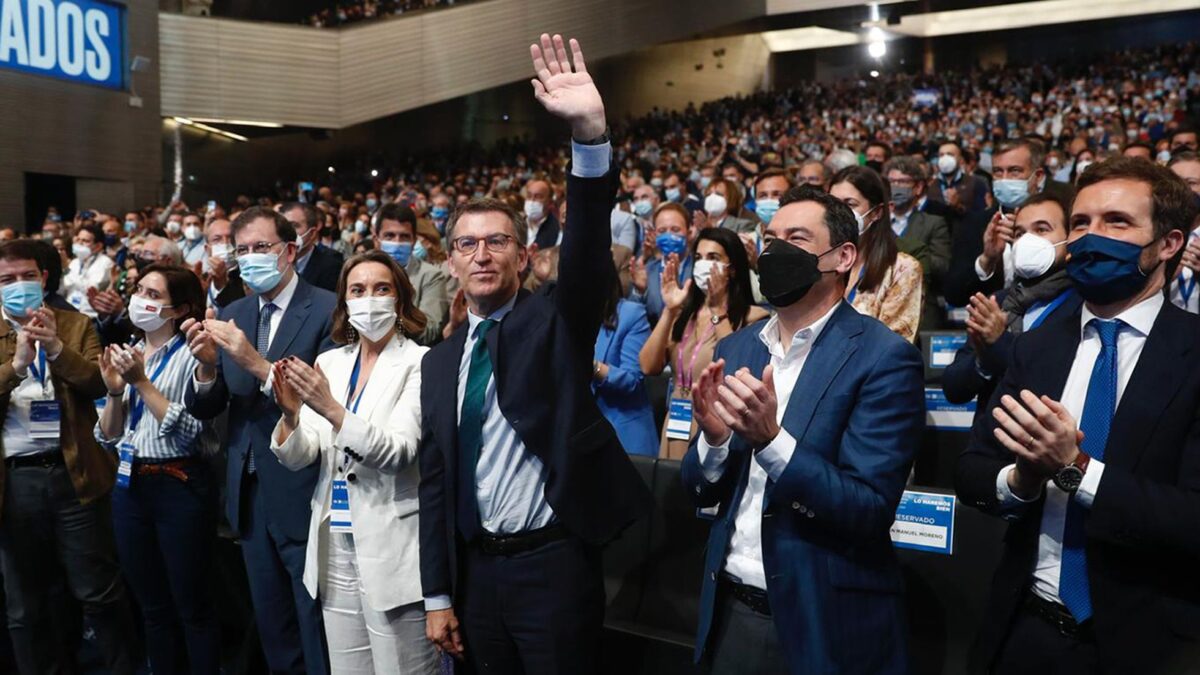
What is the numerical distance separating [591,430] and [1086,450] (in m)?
1.08

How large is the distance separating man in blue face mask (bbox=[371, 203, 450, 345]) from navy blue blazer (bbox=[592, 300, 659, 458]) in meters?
0.91

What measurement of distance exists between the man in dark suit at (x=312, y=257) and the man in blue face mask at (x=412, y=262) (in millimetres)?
258

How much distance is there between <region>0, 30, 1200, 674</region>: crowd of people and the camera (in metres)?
1.99

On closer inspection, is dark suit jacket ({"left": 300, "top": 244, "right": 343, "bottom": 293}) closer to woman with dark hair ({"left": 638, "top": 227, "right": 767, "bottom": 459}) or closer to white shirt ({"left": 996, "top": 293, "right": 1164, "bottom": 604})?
woman with dark hair ({"left": 638, "top": 227, "right": 767, "bottom": 459})

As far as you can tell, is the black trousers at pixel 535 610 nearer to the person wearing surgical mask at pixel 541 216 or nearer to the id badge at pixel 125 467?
the id badge at pixel 125 467

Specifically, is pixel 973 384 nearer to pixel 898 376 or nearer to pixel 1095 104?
A: pixel 898 376

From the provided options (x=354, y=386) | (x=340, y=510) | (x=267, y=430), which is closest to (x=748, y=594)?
(x=340, y=510)

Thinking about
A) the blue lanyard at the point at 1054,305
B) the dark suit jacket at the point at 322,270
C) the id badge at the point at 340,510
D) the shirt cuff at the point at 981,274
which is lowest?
the id badge at the point at 340,510

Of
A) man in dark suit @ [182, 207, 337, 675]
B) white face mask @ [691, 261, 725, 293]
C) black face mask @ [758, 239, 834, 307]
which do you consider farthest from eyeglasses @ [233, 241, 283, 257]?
black face mask @ [758, 239, 834, 307]

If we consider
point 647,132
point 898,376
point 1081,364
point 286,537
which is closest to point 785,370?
point 898,376

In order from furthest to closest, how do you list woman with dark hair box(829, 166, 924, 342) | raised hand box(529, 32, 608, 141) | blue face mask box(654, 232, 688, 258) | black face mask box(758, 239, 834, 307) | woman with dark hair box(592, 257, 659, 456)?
blue face mask box(654, 232, 688, 258)
woman with dark hair box(592, 257, 659, 456)
woman with dark hair box(829, 166, 924, 342)
black face mask box(758, 239, 834, 307)
raised hand box(529, 32, 608, 141)

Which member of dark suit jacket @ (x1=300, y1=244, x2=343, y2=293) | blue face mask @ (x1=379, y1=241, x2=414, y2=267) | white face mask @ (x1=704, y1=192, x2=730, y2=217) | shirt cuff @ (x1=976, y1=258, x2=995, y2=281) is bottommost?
shirt cuff @ (x1=976, y1=258, x2=995, y2=281)

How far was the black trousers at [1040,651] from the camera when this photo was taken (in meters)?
1.95

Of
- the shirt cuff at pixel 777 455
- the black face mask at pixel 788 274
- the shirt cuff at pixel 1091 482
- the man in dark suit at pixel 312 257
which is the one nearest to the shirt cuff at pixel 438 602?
the shirt cuff at pixel 777 455
